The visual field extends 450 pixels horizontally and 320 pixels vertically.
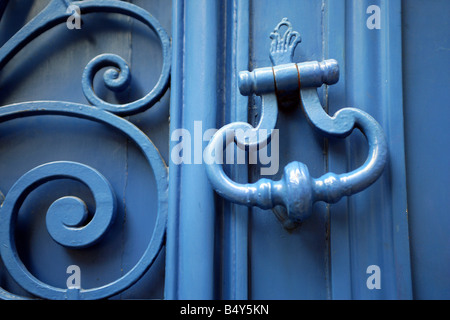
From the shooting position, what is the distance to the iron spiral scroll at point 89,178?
1.44 feet

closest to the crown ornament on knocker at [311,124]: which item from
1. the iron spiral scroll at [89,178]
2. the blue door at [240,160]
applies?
the blue door at [240,160]

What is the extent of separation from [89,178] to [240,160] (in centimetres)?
24

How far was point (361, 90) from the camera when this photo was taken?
418mm

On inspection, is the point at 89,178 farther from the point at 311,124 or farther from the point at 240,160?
the point at 311,124

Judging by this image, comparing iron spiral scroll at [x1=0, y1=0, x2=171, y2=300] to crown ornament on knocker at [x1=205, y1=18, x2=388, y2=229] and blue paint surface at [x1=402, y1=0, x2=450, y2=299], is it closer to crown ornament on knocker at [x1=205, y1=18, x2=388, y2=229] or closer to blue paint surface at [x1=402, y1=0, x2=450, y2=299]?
crown ornament on knocker at [x1=205, y1=18, x2=388, y2=229]

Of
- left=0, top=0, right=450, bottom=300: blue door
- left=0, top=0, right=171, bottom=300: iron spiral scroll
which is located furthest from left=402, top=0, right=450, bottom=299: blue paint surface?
left=0, top=0, right=171, bottom=300: iron spiral scroll

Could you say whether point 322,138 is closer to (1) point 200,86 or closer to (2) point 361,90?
(2) point 361,90

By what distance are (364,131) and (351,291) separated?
0.69 ft

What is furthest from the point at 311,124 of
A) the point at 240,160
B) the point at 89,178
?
the point at 89,178

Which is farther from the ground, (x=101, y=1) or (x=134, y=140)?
(x=101, y=1)

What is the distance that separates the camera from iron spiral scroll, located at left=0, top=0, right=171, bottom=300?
440mm

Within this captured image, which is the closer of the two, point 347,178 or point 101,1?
point 347,178

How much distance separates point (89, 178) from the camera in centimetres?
46

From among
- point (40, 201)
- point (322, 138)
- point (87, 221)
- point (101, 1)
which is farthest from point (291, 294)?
point (101, 1)
